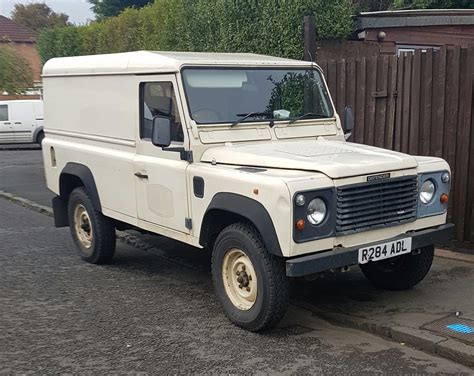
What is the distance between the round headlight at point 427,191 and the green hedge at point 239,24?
16.8 ft

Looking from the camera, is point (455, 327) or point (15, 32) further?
point (15, 32)

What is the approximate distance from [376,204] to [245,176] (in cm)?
103

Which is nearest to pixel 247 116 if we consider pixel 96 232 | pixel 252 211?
pixel 252 211

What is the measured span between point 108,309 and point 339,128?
9.08ft

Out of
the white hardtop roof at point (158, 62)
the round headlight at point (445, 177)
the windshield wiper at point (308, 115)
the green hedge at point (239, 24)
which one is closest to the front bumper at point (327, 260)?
the round headlight at point (445, 177)

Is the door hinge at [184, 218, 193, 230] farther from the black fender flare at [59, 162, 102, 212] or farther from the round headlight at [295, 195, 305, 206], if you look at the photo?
the black fender flare at [59, 162, 102, 212]

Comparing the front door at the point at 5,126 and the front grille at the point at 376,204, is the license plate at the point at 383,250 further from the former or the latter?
the front door at the point at 5,126

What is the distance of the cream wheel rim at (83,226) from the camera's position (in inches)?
281

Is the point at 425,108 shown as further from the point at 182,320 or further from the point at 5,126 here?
the point at 5,126

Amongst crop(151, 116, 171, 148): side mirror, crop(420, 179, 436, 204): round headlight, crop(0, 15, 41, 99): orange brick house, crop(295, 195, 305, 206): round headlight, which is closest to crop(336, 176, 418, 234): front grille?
crop(420, 179, 436, 204): round headlight

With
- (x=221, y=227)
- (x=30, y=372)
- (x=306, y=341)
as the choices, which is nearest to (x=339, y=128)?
(x=221, y=227)

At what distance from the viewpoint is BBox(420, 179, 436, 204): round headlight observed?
5105 mm

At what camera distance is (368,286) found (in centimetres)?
598

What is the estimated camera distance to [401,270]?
18.6 feet
